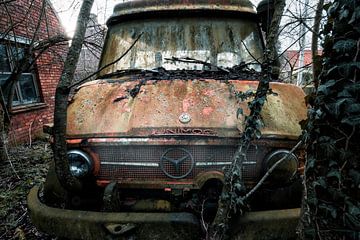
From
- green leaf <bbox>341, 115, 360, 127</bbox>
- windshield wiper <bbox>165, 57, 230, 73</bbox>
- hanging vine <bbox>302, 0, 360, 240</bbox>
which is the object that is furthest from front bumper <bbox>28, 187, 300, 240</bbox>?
windshield wiper <bbox>165, 57, 230, 73</bbox>

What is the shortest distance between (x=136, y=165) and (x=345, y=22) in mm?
1626

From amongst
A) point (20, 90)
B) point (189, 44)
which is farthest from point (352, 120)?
point (20, 90)

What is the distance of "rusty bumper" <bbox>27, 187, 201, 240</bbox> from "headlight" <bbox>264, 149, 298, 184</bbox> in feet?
2.28

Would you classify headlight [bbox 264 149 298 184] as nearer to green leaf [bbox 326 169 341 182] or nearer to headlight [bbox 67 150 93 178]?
green leaf [bbox 326 169 341 182]

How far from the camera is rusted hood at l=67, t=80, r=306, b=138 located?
206 centimetres

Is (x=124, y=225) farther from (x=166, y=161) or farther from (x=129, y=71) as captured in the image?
(x=129, y=71)

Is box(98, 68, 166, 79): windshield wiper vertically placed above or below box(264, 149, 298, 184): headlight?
above

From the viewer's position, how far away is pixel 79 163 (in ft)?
6.79

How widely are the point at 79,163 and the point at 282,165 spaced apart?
157 centimetres

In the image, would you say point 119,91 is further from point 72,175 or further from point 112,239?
point 112,239

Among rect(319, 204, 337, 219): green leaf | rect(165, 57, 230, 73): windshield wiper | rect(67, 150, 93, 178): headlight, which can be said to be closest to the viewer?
rect(319, 204, 337, 219): green leaf

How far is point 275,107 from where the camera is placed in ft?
7.51

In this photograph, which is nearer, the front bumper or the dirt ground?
the front bumper

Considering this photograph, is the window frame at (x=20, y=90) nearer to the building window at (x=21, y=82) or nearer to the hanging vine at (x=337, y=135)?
the building window at (x=21, y=82)
